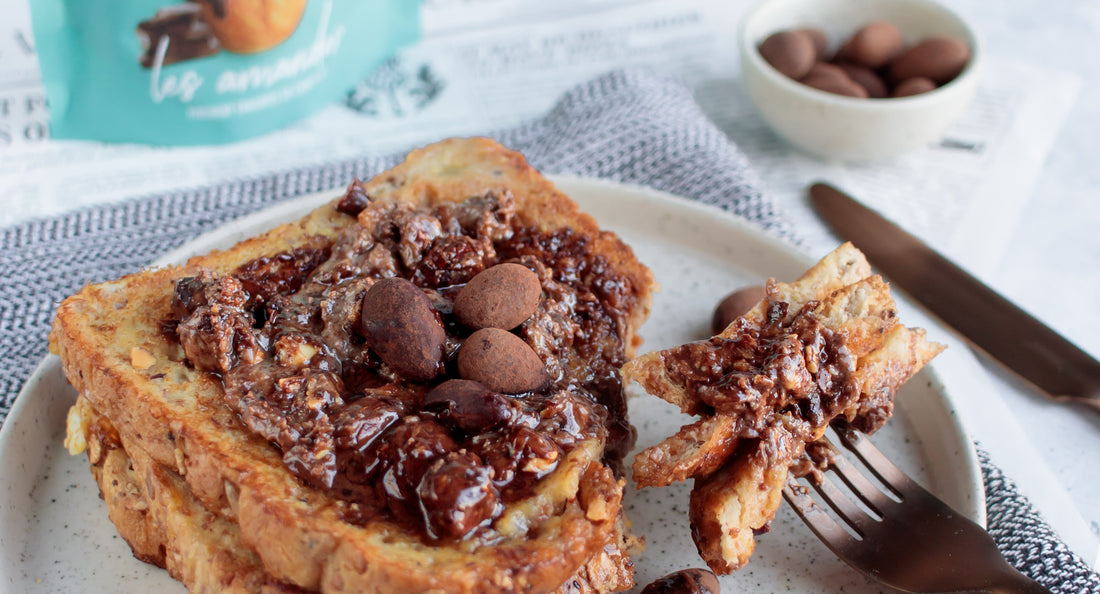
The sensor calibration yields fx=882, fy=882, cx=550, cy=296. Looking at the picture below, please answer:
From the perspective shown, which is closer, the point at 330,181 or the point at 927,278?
the point at 927,278

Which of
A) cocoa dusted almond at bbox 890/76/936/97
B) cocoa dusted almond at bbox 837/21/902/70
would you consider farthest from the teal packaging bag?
cocoa dusted almond at bbox 890/76/936/97

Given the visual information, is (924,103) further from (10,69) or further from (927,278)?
(10,69)

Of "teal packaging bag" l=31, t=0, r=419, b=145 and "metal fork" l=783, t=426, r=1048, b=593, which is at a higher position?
"teal packaging bag" l=31, t=0, r=419, b=145

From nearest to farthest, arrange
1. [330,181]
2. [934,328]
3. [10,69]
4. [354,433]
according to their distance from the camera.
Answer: [354,433]
[934,328]
[330,181]
[10,69]

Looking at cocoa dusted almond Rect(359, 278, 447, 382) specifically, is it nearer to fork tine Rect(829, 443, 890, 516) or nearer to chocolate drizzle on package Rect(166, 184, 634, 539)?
chocolate drizzle on package Rect(166, 184, 634, 539)

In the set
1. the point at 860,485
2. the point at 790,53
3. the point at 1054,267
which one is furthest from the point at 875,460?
the point at 790,53

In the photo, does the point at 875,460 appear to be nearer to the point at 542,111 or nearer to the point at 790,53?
the point at 790,53

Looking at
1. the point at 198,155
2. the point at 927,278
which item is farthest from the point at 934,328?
the point at 198,155
